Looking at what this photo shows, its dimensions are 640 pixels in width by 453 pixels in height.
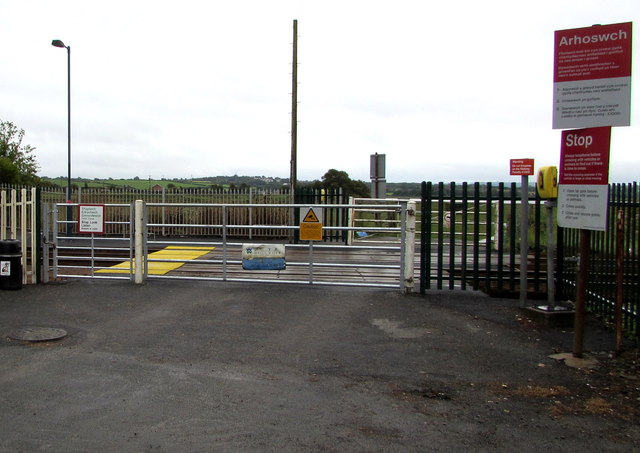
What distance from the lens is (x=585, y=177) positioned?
654 centimetres

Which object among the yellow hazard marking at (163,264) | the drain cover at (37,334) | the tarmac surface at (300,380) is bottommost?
the tarmac surface at (300,380)

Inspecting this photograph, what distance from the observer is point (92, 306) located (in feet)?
29.8

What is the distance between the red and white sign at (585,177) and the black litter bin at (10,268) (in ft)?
29.9

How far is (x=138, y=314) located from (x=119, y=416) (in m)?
4.06

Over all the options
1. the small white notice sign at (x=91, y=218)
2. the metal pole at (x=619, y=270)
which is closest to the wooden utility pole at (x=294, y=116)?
the small white notice sign at (x=91, y=218)

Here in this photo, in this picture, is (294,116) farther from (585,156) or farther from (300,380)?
(300,380)

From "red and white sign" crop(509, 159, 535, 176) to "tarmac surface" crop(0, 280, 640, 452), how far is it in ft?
7.02

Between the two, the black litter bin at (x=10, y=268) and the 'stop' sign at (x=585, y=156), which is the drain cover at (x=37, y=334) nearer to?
the black litter bin at (x=10, y=268)

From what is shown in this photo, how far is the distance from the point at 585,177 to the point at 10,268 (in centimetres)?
947

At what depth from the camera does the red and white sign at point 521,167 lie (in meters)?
8.75

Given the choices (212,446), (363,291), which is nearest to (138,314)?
(363,291)

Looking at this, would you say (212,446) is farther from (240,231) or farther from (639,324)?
(240,231)

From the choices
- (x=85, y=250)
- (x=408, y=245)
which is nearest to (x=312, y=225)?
(x=408, y=245)

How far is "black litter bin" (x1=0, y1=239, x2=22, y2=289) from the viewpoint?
10219mm
